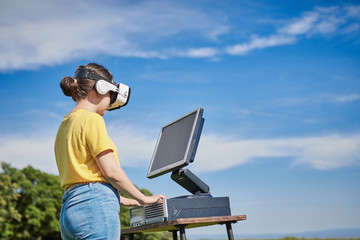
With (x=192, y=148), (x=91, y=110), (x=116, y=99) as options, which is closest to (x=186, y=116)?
(x=192, y=148)

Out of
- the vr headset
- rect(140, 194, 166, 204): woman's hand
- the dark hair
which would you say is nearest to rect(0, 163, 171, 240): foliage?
rect(140, 194, 166, 204): woman's hand

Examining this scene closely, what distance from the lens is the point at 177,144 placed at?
146 inches

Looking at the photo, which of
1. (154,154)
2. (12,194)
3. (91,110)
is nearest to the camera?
(91,110)

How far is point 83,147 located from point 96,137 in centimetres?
11

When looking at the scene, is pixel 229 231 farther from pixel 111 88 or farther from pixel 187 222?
pixel 111 88

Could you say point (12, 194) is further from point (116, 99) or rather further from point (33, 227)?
point (116, 99)

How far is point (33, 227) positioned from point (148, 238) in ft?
30.5

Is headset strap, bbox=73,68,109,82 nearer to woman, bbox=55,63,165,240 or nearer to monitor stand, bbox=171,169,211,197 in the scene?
woman, bbox=55,63,165,240

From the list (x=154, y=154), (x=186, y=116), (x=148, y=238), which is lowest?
(x=148, y=238)

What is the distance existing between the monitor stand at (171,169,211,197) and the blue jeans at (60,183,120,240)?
4.60 ft

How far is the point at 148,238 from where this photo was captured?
3078 centimetres

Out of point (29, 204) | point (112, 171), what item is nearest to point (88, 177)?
point (112, 171)

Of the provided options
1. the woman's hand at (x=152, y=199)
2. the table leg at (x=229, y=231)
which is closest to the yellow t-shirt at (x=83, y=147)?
the woman's hand at (x=152, y=199)

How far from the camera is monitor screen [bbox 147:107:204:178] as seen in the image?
3.46 metres
